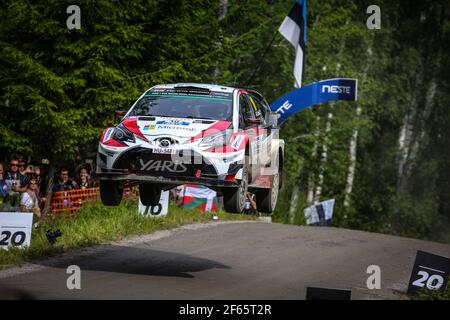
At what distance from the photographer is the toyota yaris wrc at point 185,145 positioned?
11781 mm

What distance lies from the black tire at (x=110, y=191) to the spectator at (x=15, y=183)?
518 centimetres

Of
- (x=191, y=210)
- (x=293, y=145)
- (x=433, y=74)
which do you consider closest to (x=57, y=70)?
(x=191, y=210)

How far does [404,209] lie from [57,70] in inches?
1094

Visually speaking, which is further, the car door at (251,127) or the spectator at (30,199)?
the spectator at (30,199)

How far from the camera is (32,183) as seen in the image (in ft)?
56.2

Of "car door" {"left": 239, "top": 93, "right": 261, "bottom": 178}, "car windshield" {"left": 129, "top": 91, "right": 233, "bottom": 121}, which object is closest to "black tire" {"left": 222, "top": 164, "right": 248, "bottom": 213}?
"car door" {"left": 239, "top": 93, "right": 261, "bottom": 178}

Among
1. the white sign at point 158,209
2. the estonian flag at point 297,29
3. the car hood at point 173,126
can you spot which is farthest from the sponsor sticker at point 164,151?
the estonian flag at point 297,29

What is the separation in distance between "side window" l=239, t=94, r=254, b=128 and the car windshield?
8.2 inches

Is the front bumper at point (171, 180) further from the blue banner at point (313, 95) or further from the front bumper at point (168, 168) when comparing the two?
the blue banner at point (313, 95)

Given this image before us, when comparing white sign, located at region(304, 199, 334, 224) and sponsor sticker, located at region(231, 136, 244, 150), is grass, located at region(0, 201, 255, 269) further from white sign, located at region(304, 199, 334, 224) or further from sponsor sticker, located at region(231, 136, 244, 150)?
white sign, located at region(304, 199, 334, 224)

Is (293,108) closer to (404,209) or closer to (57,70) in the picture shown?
(57,70)

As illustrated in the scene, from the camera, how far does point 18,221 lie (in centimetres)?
1468

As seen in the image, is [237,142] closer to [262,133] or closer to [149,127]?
[149,127]

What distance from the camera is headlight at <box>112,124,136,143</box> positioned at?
39.2 feet
